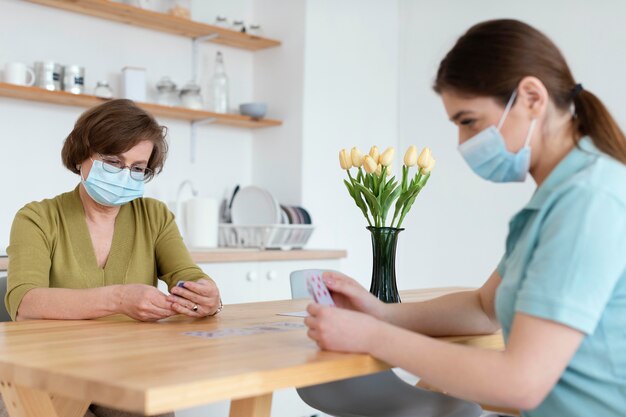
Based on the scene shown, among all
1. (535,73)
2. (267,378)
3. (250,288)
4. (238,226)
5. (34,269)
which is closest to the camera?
(267,378)

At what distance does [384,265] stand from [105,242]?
0.75 m

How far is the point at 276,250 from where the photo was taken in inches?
152

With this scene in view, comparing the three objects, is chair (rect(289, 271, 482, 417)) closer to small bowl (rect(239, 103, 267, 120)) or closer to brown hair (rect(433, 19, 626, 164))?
brown hair (rect(433, 19, 626, 164))

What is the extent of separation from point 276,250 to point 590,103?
8.58 ft

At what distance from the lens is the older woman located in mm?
1828

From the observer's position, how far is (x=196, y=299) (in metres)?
1.86

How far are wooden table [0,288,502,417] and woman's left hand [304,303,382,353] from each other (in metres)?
0.02

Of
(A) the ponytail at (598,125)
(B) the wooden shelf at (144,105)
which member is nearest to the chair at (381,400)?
(A) the ponytail at (598,125)

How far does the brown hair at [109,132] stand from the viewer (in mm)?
2078

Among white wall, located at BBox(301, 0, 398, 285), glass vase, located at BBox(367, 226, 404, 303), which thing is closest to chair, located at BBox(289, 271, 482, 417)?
glass vase, located at BBox(367, 226, 404, 303)

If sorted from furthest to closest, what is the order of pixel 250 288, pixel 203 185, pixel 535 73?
pixel 203 185, pixel 250 288, pixel 535 73

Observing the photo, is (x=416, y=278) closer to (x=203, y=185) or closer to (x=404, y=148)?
(x=404, y=148)

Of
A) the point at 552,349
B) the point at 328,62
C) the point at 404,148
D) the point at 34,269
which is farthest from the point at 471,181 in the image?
the point at 552,349

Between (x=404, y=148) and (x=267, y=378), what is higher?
(x=404, y=148)
